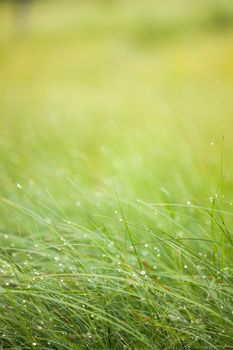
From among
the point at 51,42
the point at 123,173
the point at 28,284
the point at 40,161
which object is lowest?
the point at 51,42

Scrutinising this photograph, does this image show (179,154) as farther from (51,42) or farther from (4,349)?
(51,42)

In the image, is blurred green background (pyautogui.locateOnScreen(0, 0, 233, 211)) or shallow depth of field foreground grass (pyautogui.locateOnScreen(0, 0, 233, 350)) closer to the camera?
shallow depth of field foreground grass (pyautogui.locateOnScreen(0, 0, 233, 350))

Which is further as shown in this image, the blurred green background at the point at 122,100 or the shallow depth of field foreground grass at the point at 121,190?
the blurred green background at the point at 122,100

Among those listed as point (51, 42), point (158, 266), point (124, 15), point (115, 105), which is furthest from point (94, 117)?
point (124, 15)

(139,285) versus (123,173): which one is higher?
(139,285)

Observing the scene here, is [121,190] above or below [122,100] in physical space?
above
